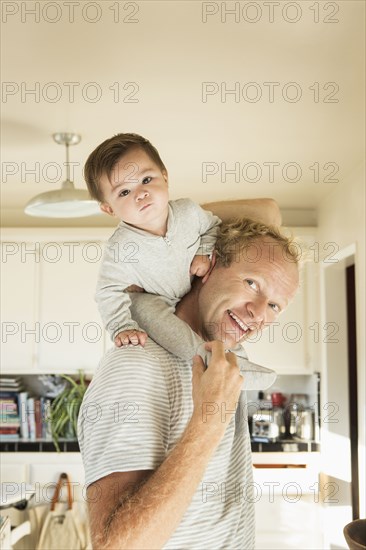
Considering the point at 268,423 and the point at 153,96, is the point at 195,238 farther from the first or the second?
the point at 268,423

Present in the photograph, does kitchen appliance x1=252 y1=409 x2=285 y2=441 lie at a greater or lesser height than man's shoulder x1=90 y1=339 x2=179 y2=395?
lesser

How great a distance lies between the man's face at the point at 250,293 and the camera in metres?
1.03

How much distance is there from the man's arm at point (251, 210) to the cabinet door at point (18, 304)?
330cm

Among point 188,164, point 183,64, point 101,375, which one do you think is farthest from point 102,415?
point 188,164

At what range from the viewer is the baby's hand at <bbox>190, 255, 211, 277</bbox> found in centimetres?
113

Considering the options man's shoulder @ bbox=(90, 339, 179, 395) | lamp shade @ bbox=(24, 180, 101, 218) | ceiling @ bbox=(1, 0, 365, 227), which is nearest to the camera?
man's shoulder @ bbox=(90, 339, 179, 395)

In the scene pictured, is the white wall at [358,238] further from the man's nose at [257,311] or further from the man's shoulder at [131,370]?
the man's shoulder at [131,370]

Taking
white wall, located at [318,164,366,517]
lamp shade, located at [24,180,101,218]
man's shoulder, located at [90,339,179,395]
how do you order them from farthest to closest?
white wall, located at [318,164,366,517] → lamp shade, located at [24,180,101,218] → man's shoulder, located at [90,339,179,395]

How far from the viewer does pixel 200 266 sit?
1136mm

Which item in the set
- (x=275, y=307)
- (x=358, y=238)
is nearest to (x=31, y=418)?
(x=358, y=238)

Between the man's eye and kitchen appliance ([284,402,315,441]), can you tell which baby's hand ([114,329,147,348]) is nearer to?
the man's eye

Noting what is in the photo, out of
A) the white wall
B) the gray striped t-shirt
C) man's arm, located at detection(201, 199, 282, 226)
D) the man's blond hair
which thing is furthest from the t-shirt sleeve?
the white wall

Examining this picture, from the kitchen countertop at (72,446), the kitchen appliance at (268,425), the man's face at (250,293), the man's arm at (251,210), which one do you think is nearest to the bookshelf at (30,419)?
the kitchen countertop at (72,446)

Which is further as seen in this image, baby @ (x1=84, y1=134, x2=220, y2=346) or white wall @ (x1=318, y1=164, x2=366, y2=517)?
white wall @ (x1=318, y1=164, x2=366, y2=517)
